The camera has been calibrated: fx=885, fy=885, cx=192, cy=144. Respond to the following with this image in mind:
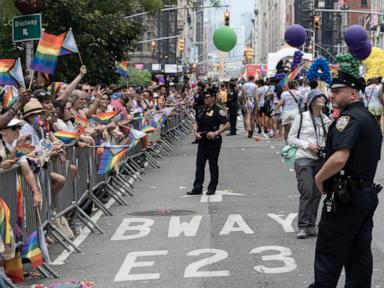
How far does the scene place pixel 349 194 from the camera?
6.37 meters

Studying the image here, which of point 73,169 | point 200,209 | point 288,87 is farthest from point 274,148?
point 73,169

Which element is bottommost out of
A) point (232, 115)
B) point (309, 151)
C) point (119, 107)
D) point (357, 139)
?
point (232, 115)

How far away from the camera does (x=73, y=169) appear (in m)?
11.1

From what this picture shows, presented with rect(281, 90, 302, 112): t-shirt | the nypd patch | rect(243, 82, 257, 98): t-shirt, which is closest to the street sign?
the nypd patch

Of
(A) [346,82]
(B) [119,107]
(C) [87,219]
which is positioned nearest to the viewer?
(A) [346,82]

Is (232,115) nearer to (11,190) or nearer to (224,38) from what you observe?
(224,38)

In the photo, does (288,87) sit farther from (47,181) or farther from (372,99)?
(47,181)

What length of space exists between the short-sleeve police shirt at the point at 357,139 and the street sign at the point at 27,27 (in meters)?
7.57

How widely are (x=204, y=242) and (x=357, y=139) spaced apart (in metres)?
4.30

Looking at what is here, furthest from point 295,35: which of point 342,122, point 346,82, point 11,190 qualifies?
point 342,122

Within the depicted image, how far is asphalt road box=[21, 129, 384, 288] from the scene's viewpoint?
8477 mm

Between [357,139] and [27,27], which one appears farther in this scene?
[27,27]

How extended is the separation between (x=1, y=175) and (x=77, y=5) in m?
14.6

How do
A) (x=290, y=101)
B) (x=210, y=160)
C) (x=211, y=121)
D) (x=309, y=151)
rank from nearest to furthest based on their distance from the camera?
1. (x=309, y=151)
2. (x=211, y=121)
3. (x=210, y=160)
4. (x=290, y=101)
